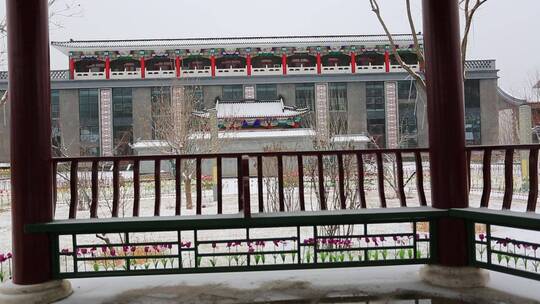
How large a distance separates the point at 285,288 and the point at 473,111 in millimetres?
27380

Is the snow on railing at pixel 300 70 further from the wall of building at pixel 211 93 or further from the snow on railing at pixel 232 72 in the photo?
the wall of building at pixel 211 93

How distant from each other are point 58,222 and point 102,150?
24.7 metres

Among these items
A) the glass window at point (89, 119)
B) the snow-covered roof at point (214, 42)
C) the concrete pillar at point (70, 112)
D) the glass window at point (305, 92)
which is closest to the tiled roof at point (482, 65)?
the snow-covered roof at point (214, 42)

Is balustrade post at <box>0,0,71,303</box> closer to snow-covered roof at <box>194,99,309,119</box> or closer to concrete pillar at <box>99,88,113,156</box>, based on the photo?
snow-covered roof at <box>194,99,309,119</box>

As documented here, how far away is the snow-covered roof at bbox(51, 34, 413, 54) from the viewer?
870 inches

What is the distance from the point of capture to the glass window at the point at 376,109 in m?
26.7

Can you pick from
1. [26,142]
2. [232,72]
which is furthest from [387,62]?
[26,142]

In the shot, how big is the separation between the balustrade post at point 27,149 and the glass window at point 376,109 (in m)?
24.8

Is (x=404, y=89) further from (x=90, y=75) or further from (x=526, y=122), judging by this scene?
(x=526, y=122)

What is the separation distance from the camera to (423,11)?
116 inches

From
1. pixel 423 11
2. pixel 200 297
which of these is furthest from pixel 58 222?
pixel 423 11

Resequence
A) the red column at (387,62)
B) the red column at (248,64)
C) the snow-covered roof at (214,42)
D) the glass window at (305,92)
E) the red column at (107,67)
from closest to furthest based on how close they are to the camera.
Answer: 1. the snow-covered roof at (214,42)
2. the red column at (107,67)
3. the red column at (387,62)
4. the red column at (248,64)
5. the glass window at (305,92)

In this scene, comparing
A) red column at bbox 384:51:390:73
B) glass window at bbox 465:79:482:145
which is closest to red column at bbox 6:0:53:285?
red column at bbox 384:51:390:73

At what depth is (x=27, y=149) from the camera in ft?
8.70
